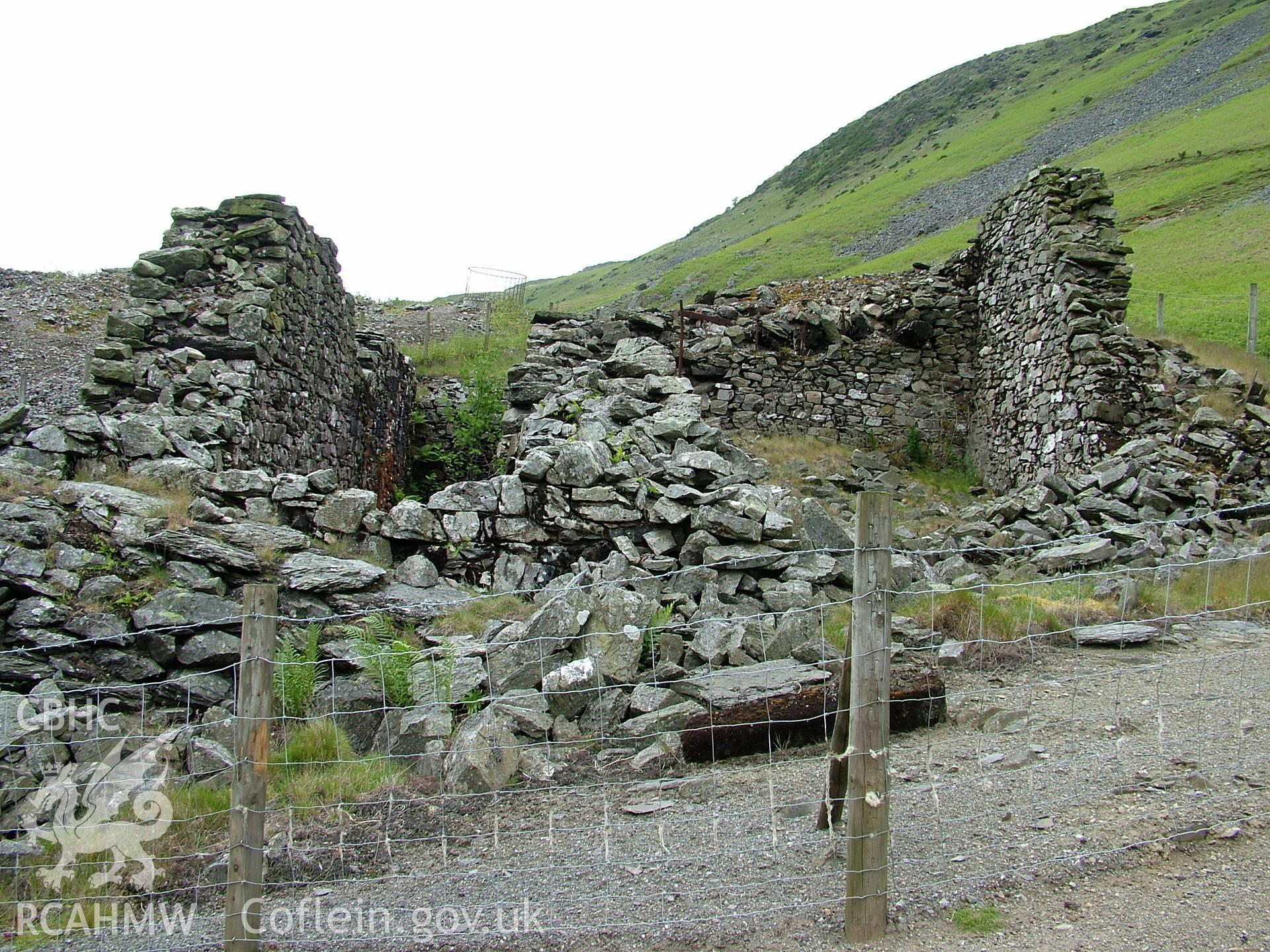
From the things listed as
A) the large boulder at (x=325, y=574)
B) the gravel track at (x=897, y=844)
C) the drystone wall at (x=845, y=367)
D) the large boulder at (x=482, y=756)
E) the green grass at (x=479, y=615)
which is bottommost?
the gravel track at (x=897, y=844)

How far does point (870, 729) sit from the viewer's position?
11.7ft

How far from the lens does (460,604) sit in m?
6.95

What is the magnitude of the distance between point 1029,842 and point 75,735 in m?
5.79

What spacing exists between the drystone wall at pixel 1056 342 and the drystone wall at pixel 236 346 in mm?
10915

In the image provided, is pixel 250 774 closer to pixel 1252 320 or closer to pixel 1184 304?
pixel 1252 320

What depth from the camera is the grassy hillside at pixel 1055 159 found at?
2691 cm

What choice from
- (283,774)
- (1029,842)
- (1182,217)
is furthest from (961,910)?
(1182,217)

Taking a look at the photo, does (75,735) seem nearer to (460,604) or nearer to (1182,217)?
(460,604)

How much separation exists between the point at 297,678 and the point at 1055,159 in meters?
56.6

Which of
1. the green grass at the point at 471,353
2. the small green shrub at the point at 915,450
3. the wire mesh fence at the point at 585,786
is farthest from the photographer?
the green grass at the point at 471,353

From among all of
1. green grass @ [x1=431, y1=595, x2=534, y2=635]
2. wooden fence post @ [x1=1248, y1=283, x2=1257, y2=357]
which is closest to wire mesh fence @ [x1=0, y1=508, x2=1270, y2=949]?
green grass @ [x1=431, y1=595, x2=534, y2=635]

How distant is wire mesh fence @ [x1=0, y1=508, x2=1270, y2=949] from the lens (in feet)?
12.7

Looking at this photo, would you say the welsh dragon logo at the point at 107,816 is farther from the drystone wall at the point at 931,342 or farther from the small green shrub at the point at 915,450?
the small green shrub at the point at 915,450
